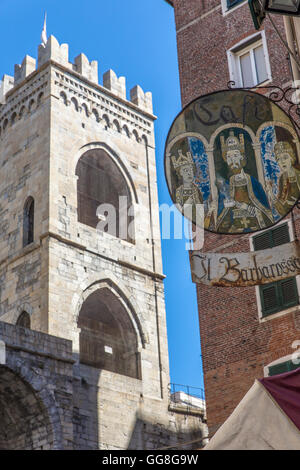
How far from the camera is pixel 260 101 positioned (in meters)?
12.9

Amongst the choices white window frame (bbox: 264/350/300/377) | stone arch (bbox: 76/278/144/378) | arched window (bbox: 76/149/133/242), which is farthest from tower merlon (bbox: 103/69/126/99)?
white window frame (bbox: 264/350/300/377)

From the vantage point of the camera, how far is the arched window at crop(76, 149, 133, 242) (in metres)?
33.2

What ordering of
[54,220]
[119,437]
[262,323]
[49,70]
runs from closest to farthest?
[262,323]
[119,437]
[54,220]
[49,70]

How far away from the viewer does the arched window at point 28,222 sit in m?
31.9

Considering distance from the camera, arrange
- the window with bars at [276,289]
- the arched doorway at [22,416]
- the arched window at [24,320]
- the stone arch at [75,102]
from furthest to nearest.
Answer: the stone arch at [75,102] → the arched window at [24,320] → the arched doorway at [22,416] → the window with bars at [276,289]

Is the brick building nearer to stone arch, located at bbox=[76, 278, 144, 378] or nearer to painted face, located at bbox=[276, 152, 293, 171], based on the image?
painted face, located at bbox=[276, 152, 293, 171]

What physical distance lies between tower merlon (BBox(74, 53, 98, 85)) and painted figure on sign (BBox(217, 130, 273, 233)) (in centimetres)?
2344

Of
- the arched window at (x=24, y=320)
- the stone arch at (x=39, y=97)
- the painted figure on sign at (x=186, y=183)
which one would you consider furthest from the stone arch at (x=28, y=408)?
the stone arch at (x=39, y=97)

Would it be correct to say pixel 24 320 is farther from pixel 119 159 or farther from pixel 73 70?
pixel 73 70

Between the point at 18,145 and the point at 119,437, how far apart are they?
543 inches

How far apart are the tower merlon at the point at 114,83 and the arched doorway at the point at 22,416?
1710cm

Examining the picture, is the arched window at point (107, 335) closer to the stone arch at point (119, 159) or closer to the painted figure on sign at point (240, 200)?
the stone arch at point (119, 159)
